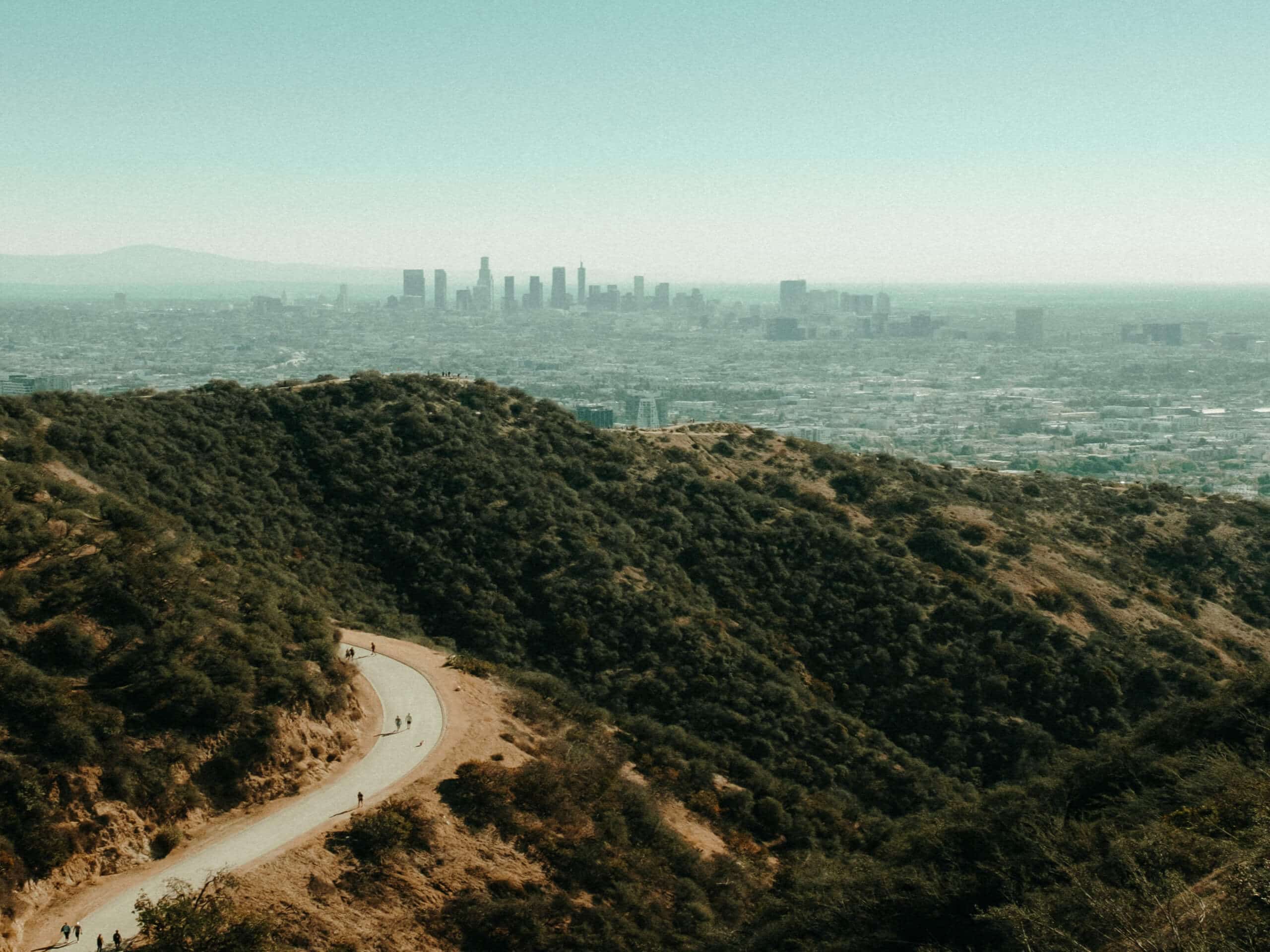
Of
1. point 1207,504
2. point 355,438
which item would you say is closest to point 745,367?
point 1207,504

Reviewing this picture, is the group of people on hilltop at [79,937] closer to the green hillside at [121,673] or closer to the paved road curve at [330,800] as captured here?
the paved road curve at [330,800]

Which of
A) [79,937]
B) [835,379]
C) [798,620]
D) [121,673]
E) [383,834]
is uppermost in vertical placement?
[121,673]

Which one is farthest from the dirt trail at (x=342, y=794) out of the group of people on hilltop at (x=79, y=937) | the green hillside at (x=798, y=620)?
the green hillside at (x=798, y=620)

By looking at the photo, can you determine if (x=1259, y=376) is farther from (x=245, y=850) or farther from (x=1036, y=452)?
(x=245, y=850)

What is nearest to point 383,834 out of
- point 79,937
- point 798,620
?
point 79,937

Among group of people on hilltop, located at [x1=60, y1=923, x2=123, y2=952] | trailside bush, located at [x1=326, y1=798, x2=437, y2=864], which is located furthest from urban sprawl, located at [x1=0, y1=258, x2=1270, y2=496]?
group of people on hilltop, located at [x1=60, y1=923, x2=123, y2=952]

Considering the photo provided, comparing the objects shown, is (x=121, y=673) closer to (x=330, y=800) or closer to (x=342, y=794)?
(x=330, y=800)
